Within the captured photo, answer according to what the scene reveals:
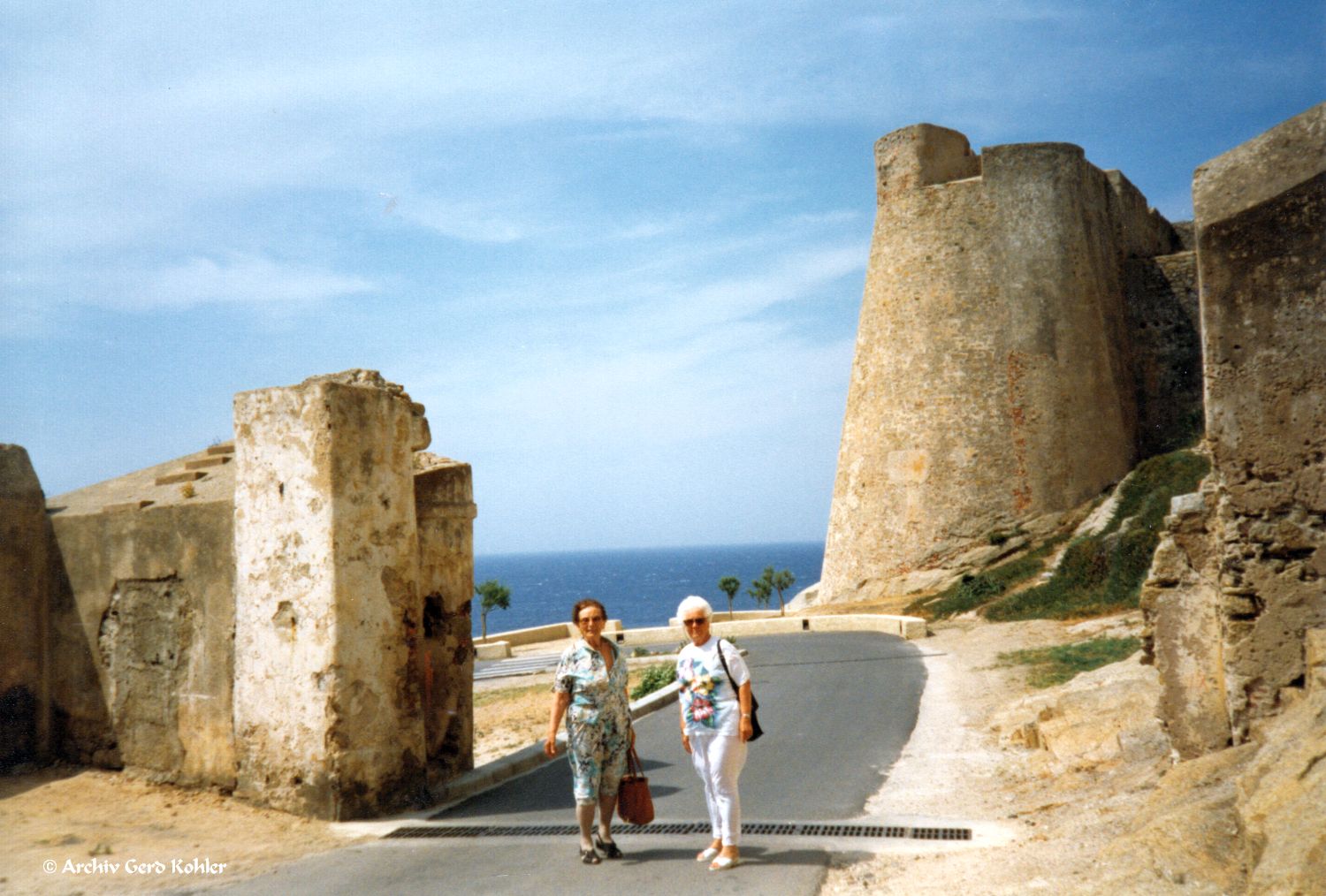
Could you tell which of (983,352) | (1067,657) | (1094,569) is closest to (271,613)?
(1067,657)

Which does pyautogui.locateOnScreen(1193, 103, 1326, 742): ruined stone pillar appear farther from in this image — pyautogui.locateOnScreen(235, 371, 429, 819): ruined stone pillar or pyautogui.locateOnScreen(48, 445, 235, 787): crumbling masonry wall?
pyautogui.locateOnScreen(48, 445, 235, 787): crumbling masonry wall

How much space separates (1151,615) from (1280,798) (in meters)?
2.75

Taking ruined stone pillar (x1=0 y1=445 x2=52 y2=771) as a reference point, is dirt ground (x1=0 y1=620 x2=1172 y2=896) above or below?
below

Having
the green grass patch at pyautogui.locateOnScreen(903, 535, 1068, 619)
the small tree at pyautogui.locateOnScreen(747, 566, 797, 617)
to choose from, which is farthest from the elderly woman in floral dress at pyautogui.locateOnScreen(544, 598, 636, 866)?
the small tree at pyautogui.locateOnScreen(747, 566, 797, 617)

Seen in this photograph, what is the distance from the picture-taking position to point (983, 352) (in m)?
29.2

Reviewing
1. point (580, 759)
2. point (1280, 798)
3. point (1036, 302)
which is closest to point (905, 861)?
point (580, 759)

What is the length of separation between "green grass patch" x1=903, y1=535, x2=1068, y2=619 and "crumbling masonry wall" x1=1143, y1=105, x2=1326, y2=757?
1909 cm

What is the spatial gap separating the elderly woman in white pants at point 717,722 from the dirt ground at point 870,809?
0.68 meters

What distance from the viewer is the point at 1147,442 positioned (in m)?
30.8

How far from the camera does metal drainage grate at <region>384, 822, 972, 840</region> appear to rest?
23.1 ft

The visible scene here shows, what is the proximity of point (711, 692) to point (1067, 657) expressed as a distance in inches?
428

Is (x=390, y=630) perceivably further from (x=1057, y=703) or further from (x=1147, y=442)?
(x=1147, y=442)

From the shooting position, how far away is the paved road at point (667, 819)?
6.35m

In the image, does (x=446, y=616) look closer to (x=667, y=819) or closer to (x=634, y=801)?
(x=667, y=819)
